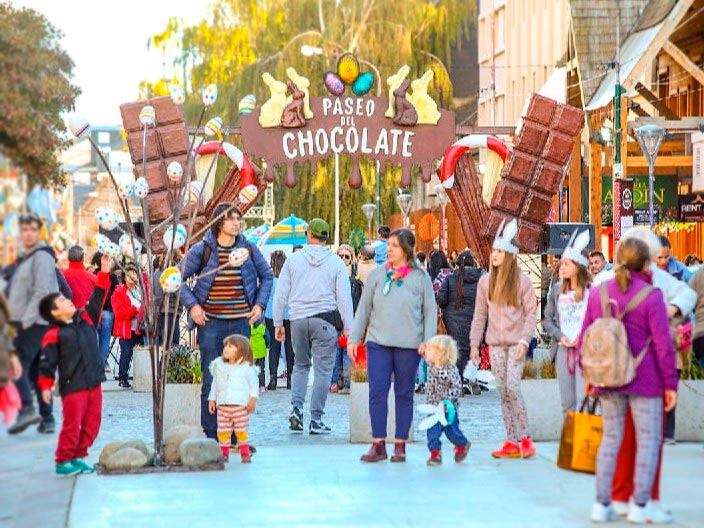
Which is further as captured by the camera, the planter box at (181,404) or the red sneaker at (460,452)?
the planter box at (181,404)

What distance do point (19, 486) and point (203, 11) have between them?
45.9 m

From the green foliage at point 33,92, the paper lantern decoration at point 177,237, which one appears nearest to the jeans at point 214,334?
the paper lantern decoration at point 177,237

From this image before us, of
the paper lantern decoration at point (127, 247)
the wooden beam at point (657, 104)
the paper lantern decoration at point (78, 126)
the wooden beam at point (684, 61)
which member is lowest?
the paper lantern decoration at point (127, 247)

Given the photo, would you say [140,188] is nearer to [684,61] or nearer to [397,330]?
[397,330]

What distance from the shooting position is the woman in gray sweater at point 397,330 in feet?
41.2

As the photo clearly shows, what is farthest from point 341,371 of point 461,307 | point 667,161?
point 667,161

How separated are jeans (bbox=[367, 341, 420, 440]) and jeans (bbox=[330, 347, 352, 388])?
7.52 m

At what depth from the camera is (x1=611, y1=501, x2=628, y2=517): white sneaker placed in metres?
9.48

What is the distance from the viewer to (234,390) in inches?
492

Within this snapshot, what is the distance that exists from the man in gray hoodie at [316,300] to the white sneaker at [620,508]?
207 inches

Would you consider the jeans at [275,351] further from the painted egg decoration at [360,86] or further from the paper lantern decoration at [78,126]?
the paper lantern decoration at [78,126]

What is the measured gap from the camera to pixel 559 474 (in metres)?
11.7

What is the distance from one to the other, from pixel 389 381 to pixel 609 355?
12.4 feet

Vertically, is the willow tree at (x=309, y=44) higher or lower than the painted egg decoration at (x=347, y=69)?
higher
